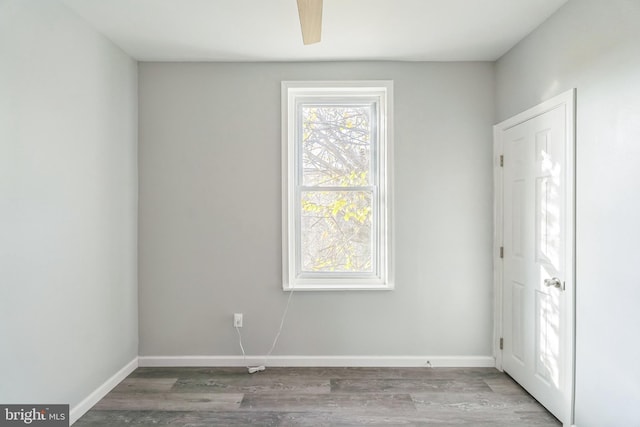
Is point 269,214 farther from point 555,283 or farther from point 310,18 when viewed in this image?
point 555,283

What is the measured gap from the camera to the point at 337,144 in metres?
3.05

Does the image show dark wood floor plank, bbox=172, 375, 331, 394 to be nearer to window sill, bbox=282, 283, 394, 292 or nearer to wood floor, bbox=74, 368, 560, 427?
wood floor, bbox=74, 368, 560, 427

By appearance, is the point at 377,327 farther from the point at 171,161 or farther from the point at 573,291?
the point at 171,161

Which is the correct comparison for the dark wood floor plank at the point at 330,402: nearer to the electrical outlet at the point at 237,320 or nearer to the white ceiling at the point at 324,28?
the electrical outlet at the point at 237,320

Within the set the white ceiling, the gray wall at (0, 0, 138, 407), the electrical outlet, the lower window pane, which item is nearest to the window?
the lower window pane

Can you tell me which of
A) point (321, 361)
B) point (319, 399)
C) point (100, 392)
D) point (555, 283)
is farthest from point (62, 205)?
point (555, 283)

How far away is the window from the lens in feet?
9.93

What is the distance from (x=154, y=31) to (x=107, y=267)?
1.71 meters

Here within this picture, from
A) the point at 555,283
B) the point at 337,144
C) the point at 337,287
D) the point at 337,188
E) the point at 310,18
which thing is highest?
the point at 310,18

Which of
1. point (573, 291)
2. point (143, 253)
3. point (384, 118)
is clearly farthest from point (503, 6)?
point (143, 253)

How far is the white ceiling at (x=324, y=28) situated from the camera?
213cm

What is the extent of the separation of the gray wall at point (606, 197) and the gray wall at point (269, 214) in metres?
0.93

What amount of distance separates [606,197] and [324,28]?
1.95 m

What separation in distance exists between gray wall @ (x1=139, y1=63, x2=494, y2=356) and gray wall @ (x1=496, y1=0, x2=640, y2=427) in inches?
36.5
